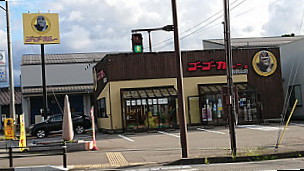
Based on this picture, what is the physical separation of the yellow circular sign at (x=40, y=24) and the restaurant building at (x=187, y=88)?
6310mm

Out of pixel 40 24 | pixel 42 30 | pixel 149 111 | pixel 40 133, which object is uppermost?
pixel 40 24

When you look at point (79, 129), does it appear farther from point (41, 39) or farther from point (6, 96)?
point (6, 96)

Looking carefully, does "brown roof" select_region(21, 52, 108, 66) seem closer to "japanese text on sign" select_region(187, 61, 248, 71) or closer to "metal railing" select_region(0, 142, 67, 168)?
"japanese text on sign" select_region(187, 61, 248, 71)

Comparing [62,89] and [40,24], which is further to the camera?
[62,89]

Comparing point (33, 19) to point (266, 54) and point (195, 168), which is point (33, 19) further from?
point (195, 168)

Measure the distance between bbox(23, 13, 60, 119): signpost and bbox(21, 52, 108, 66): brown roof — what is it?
37.7 ft

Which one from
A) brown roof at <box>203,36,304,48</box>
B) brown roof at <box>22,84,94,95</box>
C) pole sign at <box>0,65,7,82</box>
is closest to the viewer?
pole sign at <box>0,65,7,82</box>

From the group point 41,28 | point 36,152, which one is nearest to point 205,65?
point 41,28

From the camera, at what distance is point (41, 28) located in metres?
31.5

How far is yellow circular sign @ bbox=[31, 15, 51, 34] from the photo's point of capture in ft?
102

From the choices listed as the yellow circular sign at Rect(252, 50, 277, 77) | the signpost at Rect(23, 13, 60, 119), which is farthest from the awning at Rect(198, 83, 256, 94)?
the signpost at Rect(23, 13, 60, 119)

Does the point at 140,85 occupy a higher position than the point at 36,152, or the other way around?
the point at 140,85

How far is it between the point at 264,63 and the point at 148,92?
8913 mm

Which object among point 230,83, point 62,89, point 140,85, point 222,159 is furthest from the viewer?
point 62,89
